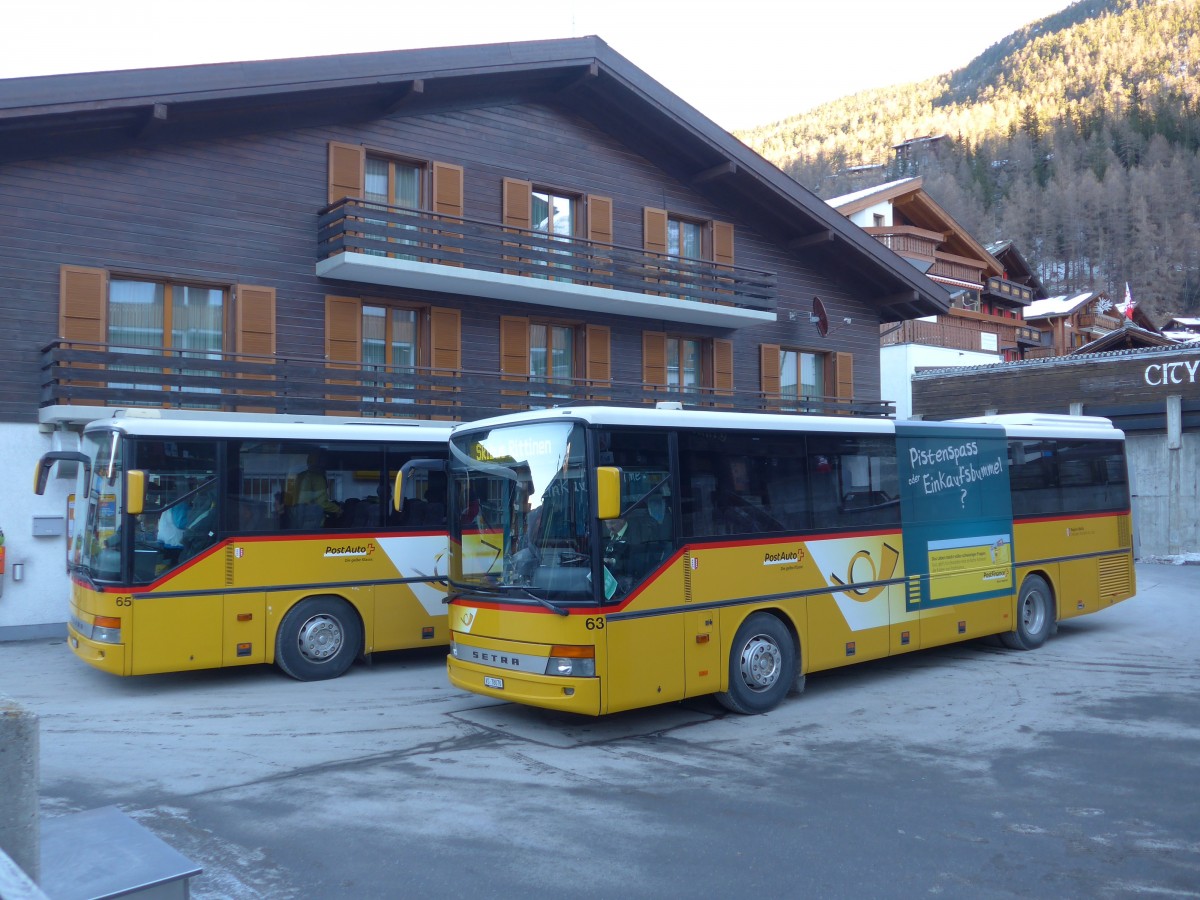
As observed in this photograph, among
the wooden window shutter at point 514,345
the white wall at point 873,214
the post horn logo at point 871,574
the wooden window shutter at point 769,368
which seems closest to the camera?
the post horn logo at point 871,574

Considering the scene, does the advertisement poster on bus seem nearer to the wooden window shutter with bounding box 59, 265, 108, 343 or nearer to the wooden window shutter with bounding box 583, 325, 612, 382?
the wooden window shutter with bounding box 583, 325, 612, 382

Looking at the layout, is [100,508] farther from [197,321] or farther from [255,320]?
[255,320]

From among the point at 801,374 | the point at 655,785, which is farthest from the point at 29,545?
the point at 801,374

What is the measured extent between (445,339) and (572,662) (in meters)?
11.7

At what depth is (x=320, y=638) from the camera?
39.6 ft

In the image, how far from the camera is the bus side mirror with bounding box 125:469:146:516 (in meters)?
10.5

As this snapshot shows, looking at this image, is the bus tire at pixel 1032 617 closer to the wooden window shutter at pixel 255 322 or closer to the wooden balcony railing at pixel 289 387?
the wooden balcony railing at pixel 289 387

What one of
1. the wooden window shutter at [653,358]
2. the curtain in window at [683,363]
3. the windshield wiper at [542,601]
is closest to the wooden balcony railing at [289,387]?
the wooden window shutter at [653,358]

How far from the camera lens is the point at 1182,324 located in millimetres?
72625

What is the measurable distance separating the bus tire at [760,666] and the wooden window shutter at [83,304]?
11.4 meters

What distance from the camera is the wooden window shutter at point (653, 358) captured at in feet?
73.0

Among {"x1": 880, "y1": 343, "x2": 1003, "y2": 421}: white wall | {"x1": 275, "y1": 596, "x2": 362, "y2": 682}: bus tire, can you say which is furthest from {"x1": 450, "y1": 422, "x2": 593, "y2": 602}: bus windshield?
{"x1": 880, "y1": 343, "x2": 1003, "y2": 421}: white wall

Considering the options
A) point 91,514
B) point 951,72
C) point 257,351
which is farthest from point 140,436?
point 951,72

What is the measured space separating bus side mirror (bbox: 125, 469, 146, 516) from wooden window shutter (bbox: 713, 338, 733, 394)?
14.6m
